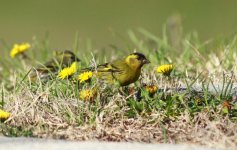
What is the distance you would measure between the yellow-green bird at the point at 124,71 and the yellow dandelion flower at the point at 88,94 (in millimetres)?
258

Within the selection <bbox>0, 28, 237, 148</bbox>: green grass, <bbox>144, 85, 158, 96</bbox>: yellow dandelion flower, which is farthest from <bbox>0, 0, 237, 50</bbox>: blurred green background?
<bbox>144, 85, 158, 96</bbox>: yellow dandelion flower

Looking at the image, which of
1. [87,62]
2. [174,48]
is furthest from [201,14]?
[87,62]

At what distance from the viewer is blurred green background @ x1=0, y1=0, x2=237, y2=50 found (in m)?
18.5

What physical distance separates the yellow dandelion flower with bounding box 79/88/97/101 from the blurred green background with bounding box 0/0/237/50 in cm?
1075

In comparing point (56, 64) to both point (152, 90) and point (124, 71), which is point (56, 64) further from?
point (152, 90)

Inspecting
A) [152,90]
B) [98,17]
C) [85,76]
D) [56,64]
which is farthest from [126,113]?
[98,17]

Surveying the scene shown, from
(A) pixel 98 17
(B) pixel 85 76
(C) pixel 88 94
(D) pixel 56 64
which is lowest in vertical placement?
(C) pixel 88 94

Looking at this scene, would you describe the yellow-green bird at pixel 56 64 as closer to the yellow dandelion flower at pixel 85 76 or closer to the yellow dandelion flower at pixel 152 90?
the yellow dandelion flower at pixel 85 76

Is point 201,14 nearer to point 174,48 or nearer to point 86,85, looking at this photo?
point 174,48

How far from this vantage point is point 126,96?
6473 mm

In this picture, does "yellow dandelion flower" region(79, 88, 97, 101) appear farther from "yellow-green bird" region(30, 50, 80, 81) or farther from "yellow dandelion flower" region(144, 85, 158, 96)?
"yellow-green bird" region(30, 50, 80, 81)

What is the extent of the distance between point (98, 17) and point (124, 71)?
14.0 m

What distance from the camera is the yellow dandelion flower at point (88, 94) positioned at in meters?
6.34

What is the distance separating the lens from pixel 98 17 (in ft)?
67.5
